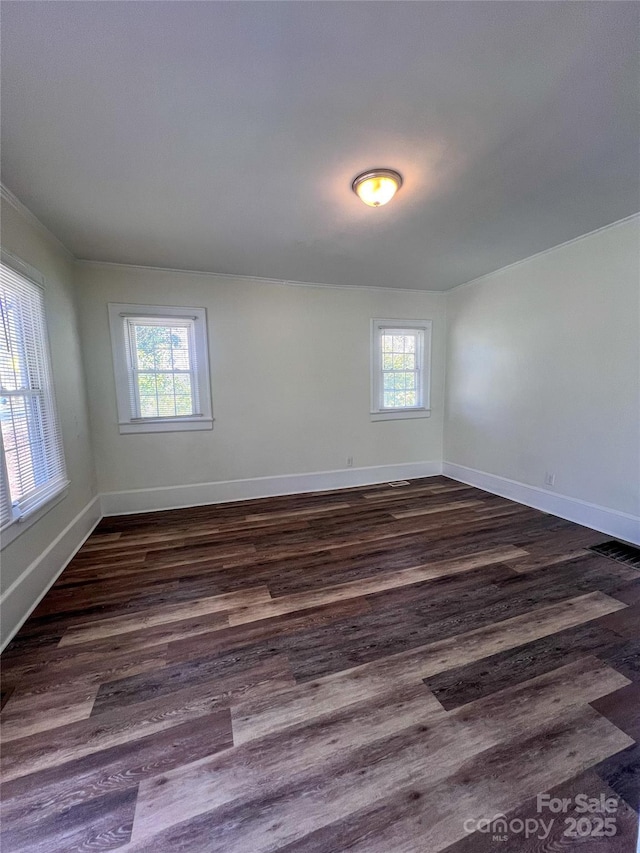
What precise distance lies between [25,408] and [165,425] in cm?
156

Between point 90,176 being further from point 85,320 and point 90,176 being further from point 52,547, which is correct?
point 52,547

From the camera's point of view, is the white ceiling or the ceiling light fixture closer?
the white ceiling

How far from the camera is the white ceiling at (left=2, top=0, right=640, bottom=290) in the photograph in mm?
1263

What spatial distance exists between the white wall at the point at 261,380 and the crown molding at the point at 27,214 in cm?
54

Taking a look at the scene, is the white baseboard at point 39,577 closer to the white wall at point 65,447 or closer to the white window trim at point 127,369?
the white wall at point 65,447

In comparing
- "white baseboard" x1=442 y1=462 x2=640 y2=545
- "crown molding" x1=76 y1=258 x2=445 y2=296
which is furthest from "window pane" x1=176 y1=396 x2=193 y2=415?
"white baseboard" x1=442 y1=462 x2=640 y2=545

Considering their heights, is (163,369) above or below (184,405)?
above

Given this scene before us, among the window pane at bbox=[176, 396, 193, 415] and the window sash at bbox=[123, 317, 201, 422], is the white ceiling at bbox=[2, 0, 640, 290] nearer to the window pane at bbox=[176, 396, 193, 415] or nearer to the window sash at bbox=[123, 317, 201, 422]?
the window sash at bbox=[123, 317, 201, 422]

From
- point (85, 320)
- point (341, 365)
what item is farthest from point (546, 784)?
point (85, 320)

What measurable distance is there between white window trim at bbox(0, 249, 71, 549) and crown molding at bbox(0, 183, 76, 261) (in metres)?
0.34

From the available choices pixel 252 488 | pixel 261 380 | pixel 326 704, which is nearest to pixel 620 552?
pixel 326 704

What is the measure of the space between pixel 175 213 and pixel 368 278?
2.37 m

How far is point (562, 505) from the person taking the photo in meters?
3.50

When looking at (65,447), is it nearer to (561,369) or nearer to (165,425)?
(165,425)
